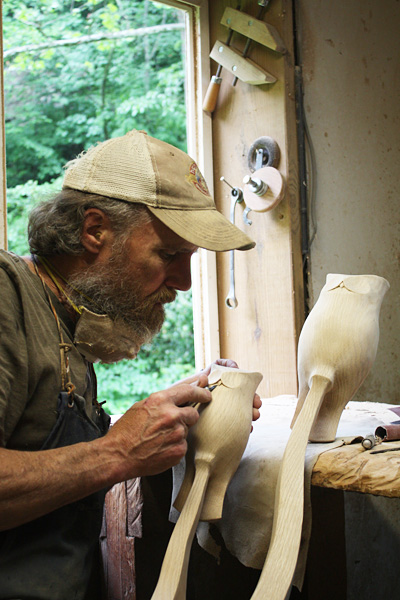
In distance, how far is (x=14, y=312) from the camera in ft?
3.97

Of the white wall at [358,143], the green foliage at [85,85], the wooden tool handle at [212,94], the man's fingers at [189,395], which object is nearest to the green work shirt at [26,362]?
the man's fingers at [189,395]

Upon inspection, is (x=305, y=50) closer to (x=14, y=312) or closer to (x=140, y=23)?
(x=14, y=312)

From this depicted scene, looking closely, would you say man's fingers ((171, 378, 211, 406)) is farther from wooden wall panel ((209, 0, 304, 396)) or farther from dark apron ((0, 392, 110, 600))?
wooden wall panel ((209, 0, 304, 396))

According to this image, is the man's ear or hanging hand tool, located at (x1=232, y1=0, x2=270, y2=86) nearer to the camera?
the man's ear

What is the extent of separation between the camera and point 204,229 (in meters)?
1.41

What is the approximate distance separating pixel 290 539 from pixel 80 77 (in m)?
6.70

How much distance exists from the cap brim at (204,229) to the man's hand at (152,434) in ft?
1.21

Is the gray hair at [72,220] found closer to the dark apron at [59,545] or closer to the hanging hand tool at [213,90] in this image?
the dark apron at [59,545]

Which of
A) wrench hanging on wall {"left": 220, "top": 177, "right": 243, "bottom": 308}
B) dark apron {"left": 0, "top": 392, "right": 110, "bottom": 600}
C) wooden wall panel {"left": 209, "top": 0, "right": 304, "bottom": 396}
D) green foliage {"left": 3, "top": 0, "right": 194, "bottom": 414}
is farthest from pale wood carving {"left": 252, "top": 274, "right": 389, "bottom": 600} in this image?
green foliage {"left": 3, "top": 0, "right": 194, "bottom": 414}

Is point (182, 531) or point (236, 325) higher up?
point (236, 325)

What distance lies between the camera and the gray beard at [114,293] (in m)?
1.42

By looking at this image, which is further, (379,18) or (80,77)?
(80,77)

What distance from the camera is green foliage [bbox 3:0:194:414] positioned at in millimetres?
6512

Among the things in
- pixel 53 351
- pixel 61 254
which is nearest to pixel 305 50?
pixel 61 254
